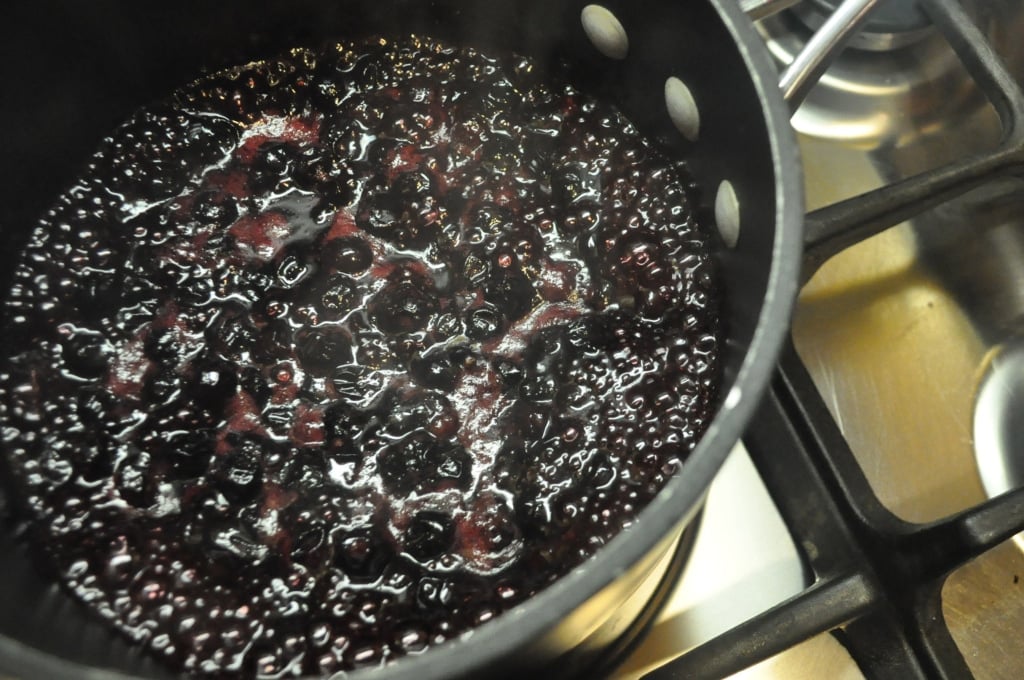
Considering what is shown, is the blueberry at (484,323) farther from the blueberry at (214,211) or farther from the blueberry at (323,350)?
the blueberry at (214,211)

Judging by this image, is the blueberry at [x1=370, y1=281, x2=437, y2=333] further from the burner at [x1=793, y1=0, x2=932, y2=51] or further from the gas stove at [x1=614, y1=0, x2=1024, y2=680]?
the burner at [x1=793, y1=0, x2=932, y2=51]

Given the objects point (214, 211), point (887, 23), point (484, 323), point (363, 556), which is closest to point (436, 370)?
point (484, 323)

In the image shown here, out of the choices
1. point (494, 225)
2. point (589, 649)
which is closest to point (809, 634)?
point (589, 649)

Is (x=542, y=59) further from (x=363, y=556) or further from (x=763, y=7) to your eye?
(x=363, y=556)

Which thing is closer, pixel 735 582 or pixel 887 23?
pixel 735 582

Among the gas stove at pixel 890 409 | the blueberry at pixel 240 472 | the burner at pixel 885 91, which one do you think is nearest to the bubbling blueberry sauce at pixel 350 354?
the blueberry at pixel 240 472
